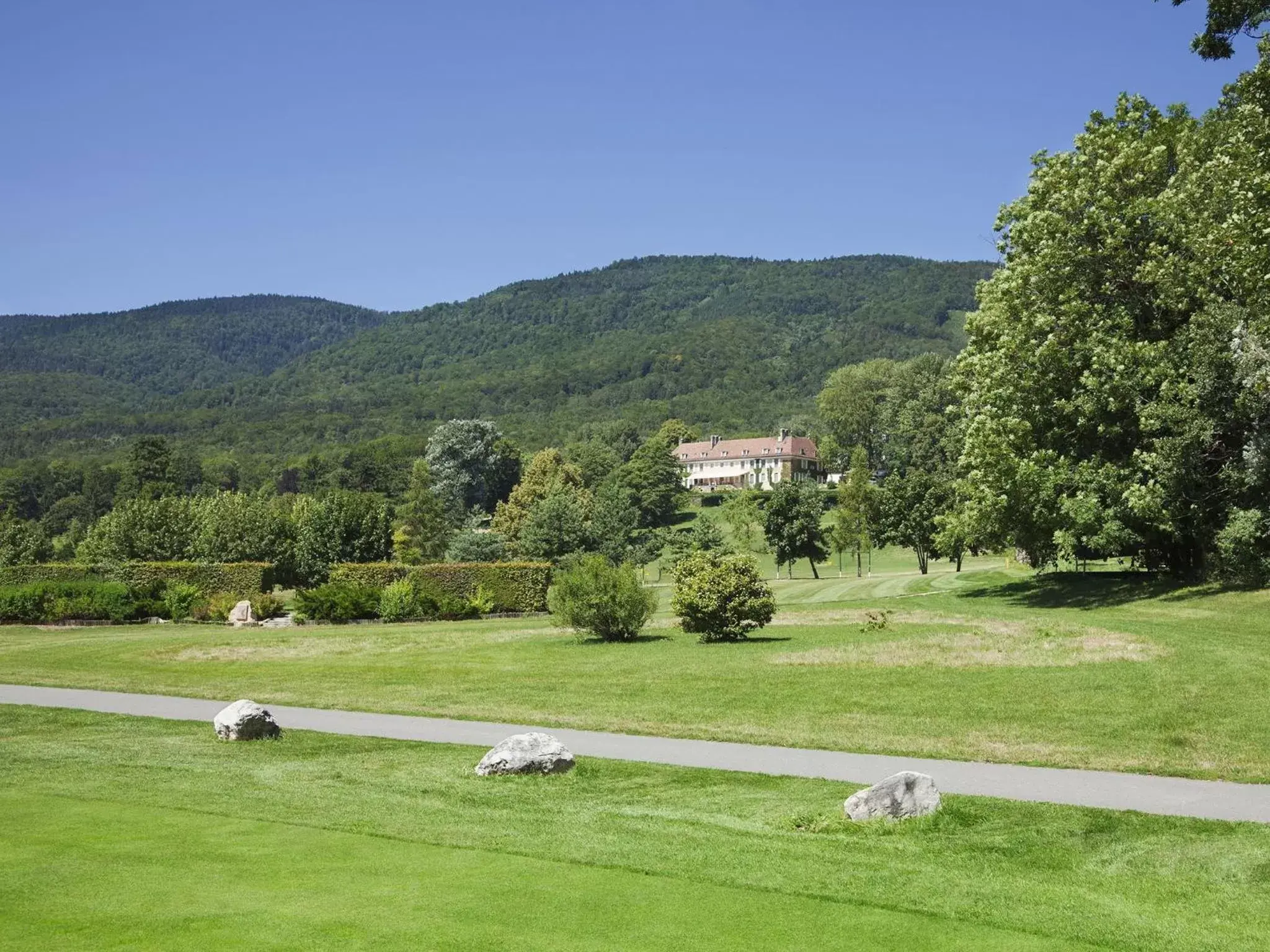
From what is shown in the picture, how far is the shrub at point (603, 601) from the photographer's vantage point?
29.0 metres

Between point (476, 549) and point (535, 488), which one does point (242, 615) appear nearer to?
point (476, 549)

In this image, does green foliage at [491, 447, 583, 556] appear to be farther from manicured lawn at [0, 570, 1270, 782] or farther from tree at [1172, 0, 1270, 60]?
tree at [1172, 0, 1270, 60]

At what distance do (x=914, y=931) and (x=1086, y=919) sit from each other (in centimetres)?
134

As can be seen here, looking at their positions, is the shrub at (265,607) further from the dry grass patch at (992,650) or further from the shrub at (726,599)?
the dry grass patch at (992,650)

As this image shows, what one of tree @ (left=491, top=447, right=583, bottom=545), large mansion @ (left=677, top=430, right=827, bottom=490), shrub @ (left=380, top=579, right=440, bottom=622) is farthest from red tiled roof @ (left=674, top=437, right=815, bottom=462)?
shrub @ (left=380, top=579, right=440, bottom=622)

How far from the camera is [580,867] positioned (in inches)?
331

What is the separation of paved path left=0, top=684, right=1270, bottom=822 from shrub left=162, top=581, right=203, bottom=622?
73.8 ft

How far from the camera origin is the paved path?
11641 millimetres

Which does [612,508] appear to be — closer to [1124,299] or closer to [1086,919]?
[1124,299]

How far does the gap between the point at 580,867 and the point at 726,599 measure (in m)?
20.1

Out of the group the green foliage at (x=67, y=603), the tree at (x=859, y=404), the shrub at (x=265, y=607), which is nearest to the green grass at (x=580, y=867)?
the shrub at (x=265, y=607)

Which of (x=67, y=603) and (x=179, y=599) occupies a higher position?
(x=67, y=603)

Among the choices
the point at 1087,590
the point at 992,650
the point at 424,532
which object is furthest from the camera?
the point at 424,532

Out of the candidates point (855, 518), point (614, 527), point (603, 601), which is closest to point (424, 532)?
point (614, 527)
